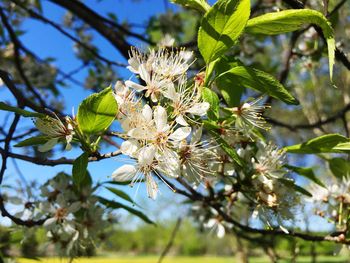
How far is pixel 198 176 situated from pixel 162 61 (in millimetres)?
320

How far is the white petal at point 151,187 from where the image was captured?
1056mm

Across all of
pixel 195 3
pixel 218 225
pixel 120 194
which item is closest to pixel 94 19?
pixel 120 194

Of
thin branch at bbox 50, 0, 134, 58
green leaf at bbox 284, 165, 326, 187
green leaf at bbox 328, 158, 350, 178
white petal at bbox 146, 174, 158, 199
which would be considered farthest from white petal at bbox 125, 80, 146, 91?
thin branch at bbox 50, 0, 134, 58

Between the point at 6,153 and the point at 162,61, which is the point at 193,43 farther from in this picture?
the point at 6,153

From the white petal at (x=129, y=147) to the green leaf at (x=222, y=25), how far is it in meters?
0.26

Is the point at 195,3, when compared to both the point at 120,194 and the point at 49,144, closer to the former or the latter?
the point at 49,144

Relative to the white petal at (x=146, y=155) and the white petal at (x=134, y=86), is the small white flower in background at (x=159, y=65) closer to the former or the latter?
the white petal at (x=134, y=86)

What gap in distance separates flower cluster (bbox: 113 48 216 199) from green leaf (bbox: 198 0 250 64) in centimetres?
11

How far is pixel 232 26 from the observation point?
921 millimetres

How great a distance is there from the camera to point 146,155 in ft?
3.10

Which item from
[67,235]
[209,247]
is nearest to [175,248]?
[209,247]

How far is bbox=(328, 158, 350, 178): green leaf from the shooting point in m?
1.54

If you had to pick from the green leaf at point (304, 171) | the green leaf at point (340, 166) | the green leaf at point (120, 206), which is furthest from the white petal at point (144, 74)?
the green leaf at point (340, 166)

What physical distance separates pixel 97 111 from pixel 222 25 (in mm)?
329
